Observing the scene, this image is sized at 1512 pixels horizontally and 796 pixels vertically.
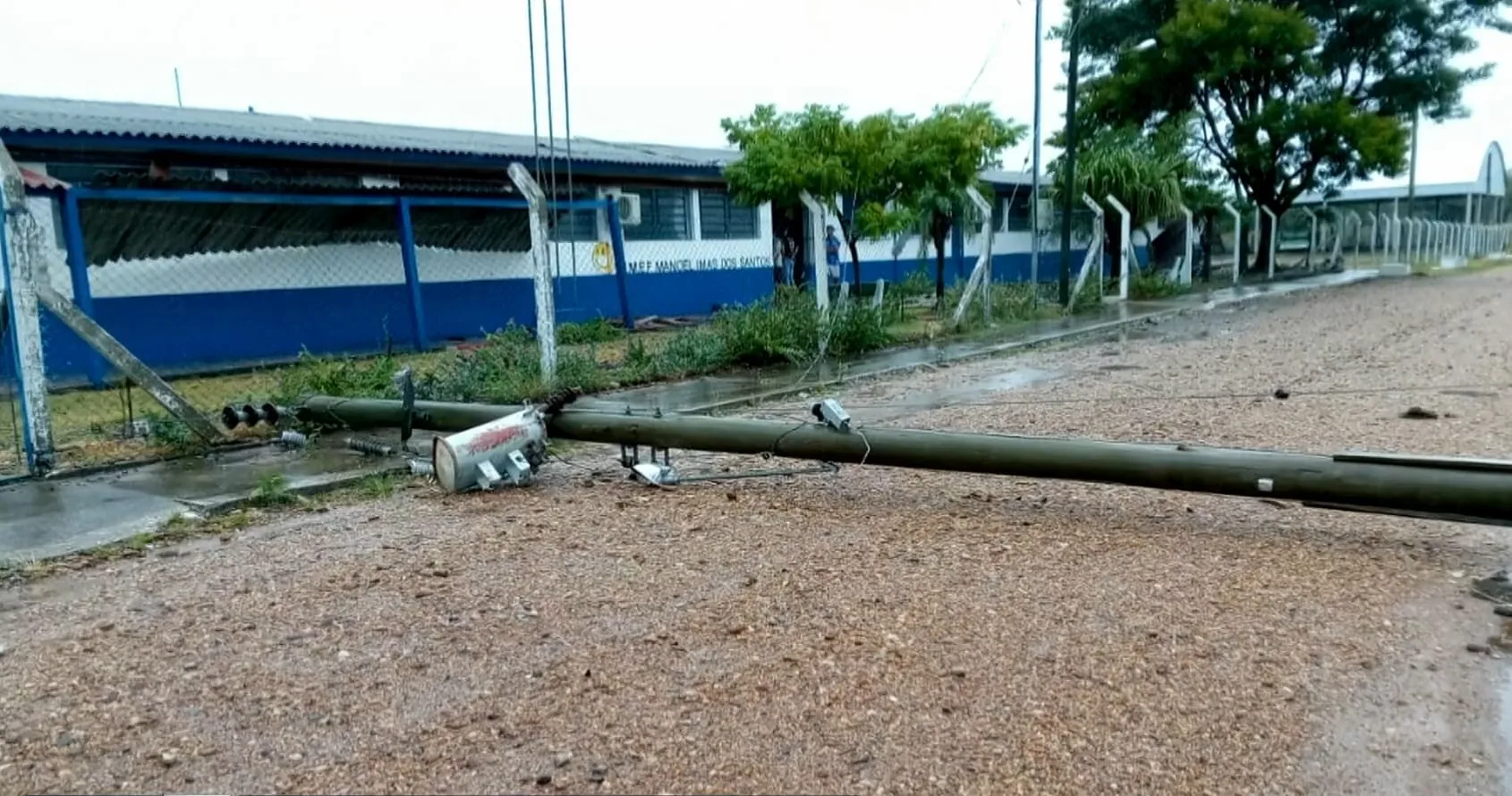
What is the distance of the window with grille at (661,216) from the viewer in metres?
18.5

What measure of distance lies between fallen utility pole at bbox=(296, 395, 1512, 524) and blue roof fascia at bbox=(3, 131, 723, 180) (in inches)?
310

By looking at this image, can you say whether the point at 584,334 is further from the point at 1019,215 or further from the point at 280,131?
the point at 1019,215

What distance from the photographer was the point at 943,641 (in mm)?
3523

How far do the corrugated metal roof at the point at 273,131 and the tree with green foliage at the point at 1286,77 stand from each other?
46.8ft

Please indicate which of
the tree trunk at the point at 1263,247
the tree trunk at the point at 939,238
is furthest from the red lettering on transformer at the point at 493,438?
the tree trunk at the point at 1263,247

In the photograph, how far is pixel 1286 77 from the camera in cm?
2808

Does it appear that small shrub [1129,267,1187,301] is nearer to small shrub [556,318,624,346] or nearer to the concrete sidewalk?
small shrub [556,318,624,346]

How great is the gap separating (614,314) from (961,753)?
15.6m

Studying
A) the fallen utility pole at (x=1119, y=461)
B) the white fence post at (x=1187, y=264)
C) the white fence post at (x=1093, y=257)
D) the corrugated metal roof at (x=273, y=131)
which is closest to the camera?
the fallen utility pole at (x=1119, y=461)

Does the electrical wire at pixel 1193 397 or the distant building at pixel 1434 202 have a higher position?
the distant building at pixel 1434 202

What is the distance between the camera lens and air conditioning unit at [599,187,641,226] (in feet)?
57.0

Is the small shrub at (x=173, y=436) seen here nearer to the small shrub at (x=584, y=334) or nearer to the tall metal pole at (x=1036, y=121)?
the small shrub at (x=584, y=334)

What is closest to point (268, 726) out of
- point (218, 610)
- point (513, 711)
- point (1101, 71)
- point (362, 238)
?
point (513, 711)

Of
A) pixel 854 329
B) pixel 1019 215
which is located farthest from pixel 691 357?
pixel 1019 215
